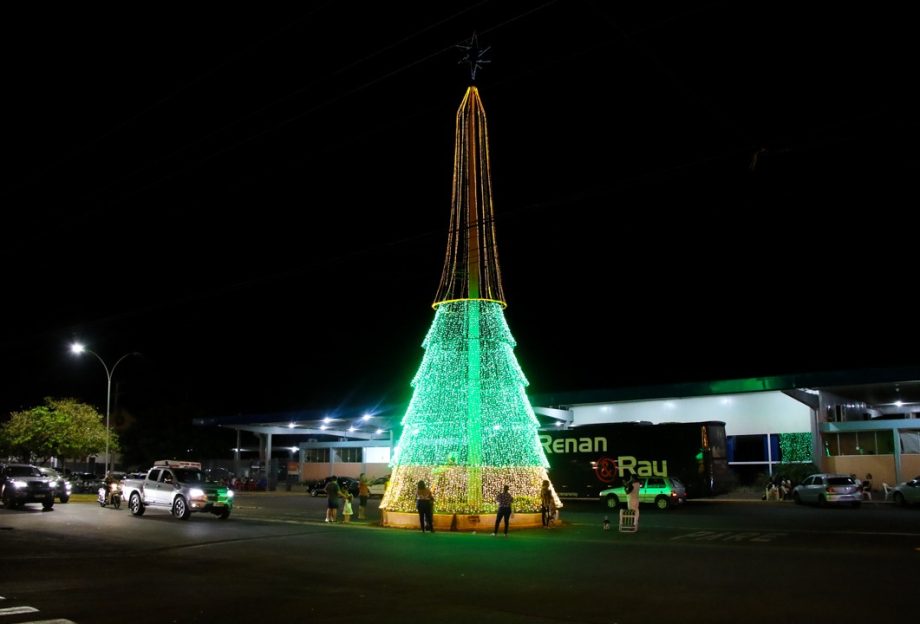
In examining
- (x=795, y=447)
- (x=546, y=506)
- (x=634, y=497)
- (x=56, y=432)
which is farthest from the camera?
(x=56, y=432)

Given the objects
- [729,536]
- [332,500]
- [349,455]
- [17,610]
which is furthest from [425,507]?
[349,455]

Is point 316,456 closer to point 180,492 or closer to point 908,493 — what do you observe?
point 180,492

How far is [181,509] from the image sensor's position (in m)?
27.0

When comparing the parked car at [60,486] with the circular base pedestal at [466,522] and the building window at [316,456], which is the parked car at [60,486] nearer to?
the circular base pedestal at [466,522]

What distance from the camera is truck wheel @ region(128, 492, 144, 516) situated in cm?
2880

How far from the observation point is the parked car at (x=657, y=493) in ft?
110

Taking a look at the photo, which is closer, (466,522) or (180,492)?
(466,522)

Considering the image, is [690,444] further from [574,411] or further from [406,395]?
[406,395]

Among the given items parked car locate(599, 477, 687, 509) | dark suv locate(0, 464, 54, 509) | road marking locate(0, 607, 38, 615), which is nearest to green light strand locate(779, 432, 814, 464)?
parked car locate(599, 477, 687, 509)

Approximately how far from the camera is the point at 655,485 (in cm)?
3394

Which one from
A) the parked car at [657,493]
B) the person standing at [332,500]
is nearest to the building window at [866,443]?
the parked car at [657,493]

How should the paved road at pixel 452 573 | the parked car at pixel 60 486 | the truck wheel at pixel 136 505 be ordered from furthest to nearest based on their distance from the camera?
the parked car at pixel 60 486, the truck wheel at pixel 136 505, the paved road at pixel 452 573

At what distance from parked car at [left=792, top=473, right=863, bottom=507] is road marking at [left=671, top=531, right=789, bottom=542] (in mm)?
14062

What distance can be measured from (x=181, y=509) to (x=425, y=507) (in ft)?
32.0
